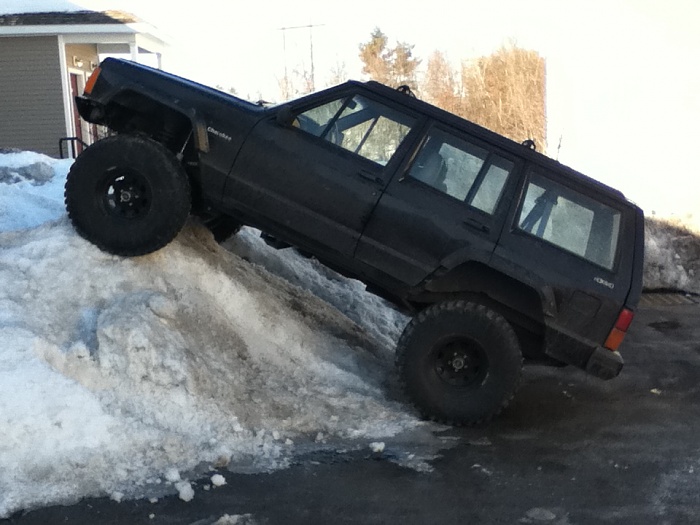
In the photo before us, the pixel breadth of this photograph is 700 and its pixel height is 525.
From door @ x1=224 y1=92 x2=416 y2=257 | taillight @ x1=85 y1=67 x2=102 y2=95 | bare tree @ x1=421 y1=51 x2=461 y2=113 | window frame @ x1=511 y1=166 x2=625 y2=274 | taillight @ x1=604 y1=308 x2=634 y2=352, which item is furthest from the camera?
bare tree @ x1=421 y1=51 x2=461 y2=113

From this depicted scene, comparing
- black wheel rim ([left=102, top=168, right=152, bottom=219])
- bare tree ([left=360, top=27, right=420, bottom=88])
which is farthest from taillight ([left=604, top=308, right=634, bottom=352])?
bare tree ([left=360, top=27, right=420, bottom=88])

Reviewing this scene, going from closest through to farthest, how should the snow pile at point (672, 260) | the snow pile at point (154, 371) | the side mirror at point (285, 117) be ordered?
the snow pile at point (154, 371) → the side mirror at point (285, 117) → the snow pile at point (672, 260)

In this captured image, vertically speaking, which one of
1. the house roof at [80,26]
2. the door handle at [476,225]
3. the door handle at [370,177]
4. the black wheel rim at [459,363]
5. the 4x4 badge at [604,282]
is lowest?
the black wheel rim at [459,363]

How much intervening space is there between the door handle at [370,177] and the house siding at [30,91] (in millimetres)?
13977

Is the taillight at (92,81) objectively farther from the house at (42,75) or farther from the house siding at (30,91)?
the house siding at (30,91)

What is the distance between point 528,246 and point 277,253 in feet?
12.4

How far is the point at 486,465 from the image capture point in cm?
520

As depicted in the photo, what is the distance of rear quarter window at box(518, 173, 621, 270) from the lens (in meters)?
5.89

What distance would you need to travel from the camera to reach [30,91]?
17.7m

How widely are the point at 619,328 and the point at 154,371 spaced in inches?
143

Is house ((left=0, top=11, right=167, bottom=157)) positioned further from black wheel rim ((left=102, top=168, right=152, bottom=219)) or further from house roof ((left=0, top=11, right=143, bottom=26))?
black wheel rim ((left=102, top=168, right=152, bottom=219))

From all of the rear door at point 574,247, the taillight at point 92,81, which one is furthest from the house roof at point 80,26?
the rear door at point 574,247

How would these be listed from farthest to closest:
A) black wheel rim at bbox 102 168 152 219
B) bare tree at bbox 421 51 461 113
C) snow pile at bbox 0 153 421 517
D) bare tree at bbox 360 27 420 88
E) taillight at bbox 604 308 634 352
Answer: bare tree at bbox 360 27 420 88, bare tree at bbox 421 51 461 113, black wheel rim at bbox 102 168 152 219, taillight at bbox 604 308 634 352, snow pile at bbox 0 153 421 517

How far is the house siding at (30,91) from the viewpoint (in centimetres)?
1762
